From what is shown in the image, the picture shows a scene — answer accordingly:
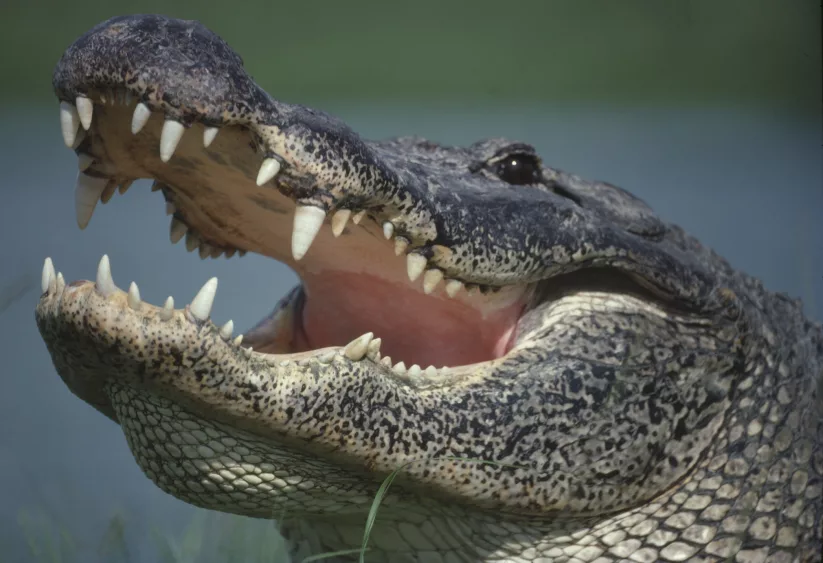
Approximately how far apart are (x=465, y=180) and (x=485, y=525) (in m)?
0.70

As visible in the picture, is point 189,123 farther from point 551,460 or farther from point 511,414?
point 551,460

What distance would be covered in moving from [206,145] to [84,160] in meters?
0.33

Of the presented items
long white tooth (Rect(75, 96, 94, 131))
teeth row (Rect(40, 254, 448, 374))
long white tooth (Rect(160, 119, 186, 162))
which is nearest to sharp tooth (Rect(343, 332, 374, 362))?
teeth row (Rect(40, 254, 448, 374))

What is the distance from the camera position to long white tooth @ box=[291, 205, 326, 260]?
132 cm

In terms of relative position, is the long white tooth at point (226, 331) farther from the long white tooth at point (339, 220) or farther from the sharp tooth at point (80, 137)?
the sharp tooth at point (80, 137)

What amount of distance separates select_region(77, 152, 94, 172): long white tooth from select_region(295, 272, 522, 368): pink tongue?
62 cm

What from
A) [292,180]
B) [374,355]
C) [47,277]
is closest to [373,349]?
[374,355]

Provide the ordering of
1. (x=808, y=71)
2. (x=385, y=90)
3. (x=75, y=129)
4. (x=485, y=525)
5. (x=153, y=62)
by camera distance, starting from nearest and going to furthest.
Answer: (x=153, y=62)
(x=75, y=129)
(x=485, y=525)
(x=808, y=71)
(x=385, y=90)

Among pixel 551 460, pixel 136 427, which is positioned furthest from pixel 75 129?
pixel 551 460

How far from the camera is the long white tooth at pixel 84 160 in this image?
1478 millimetres

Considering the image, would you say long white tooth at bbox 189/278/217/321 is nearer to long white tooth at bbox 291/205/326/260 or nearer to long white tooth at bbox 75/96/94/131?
long white tooth at bbox 291/205/326/260

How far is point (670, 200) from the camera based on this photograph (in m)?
5.42

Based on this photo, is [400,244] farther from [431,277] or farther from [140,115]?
[140,115]

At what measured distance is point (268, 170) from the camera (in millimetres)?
1307
